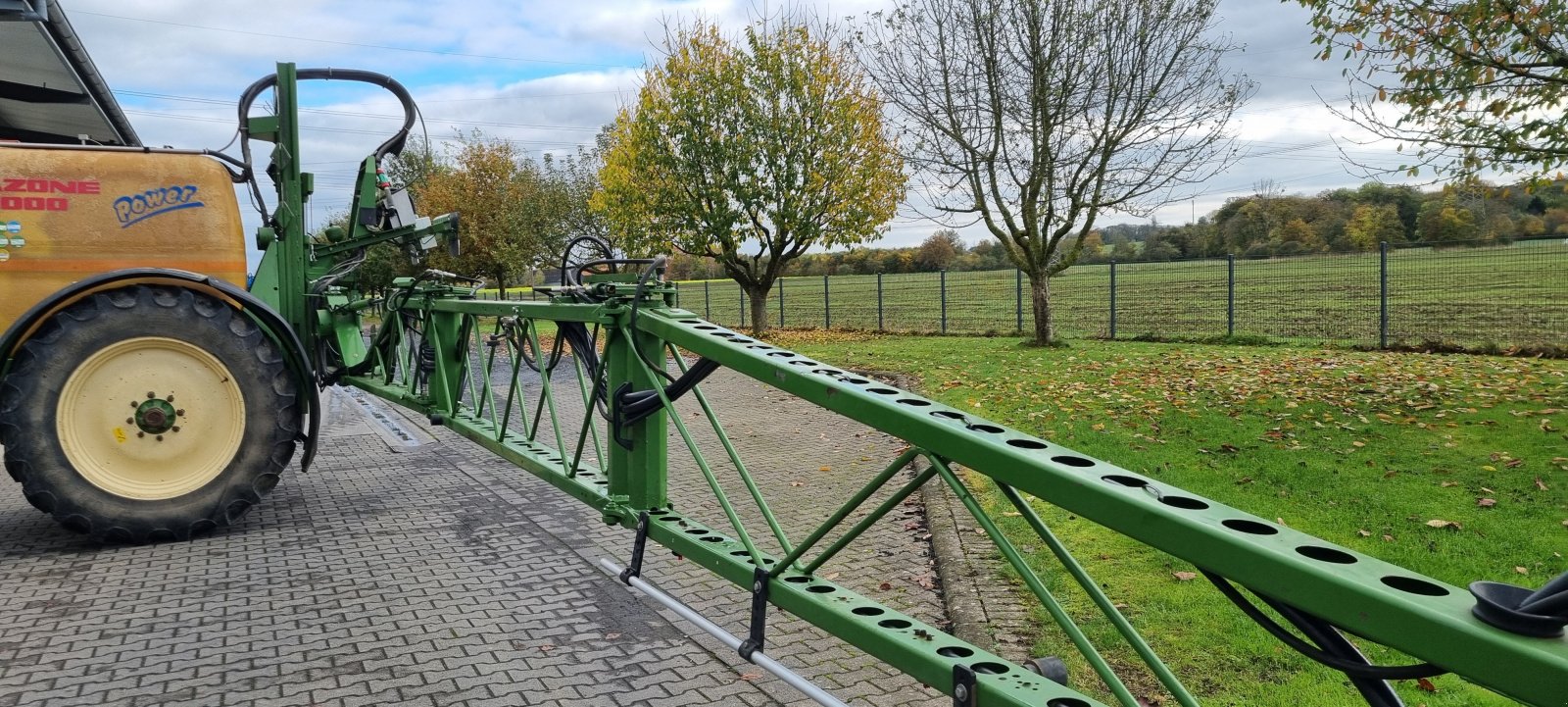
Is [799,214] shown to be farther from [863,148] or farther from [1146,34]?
[1146,34]

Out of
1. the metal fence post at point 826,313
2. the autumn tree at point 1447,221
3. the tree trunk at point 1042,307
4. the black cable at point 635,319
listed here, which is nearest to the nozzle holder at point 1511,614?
the black cable at point 635,319

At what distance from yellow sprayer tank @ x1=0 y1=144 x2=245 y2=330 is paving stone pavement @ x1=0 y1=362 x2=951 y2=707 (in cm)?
157

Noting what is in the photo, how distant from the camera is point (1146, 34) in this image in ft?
50.0

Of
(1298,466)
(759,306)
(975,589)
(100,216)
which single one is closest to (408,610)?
(975,589)

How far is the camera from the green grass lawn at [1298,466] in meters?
3.96

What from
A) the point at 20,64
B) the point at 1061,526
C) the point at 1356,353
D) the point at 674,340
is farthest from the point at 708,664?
the point at 1356,353

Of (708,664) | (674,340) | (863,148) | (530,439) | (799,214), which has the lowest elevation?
(708,664)

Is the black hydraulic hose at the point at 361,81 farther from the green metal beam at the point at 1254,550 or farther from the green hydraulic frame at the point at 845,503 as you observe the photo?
the green metal beam at the point at 1254,550

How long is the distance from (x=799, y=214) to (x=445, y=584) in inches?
619

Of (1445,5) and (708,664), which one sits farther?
(1445,5)

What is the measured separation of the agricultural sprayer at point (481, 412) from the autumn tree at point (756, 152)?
39.8 feet

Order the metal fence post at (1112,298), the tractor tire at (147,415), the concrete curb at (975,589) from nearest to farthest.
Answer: the concrete curb at (975,589), the tractor tire at (147,415), the metal fence post at (1112,298)

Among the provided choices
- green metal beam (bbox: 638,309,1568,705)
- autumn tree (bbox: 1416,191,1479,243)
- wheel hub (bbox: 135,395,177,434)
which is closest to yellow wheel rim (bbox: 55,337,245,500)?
wheel hub (bbox: 135,395,177,434)

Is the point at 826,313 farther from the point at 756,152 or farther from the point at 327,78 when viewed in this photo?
the point at 327,78
